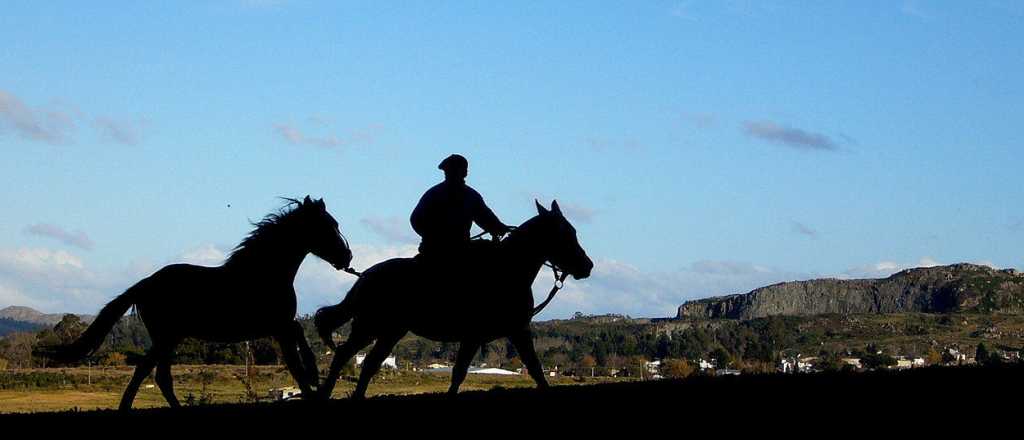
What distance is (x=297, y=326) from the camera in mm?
17516

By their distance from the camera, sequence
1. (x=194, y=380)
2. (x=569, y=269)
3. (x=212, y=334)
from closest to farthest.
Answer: (x=212, y=334)
(x=569, y=269)
(x=194, y=380)

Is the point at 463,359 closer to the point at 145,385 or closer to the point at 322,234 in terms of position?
the point at 322,234

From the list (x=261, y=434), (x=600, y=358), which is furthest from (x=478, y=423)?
(x=600, y=358)

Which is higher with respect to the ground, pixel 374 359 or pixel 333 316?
pixel 333 316

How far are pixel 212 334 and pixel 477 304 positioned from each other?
300cm

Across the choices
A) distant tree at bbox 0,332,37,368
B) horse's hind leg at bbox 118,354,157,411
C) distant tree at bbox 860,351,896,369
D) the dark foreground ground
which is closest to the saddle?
the dark foreground ground

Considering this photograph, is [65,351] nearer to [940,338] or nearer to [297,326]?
[297,326]

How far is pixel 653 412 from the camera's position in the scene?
12531 millimetres

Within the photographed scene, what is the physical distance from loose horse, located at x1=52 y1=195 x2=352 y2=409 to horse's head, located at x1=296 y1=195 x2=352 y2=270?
215 millimetres

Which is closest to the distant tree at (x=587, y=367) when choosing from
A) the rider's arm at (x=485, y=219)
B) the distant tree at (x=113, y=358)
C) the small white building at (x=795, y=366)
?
the small white building at (x=795, y=366)

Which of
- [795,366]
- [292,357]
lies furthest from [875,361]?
[292,357]

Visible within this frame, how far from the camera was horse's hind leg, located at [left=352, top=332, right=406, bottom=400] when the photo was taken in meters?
17.6

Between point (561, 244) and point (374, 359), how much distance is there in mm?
2543

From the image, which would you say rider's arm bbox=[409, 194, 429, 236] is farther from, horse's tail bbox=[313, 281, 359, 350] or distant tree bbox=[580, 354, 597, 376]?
distant tree bbox=[580, 354, 597, 376]
